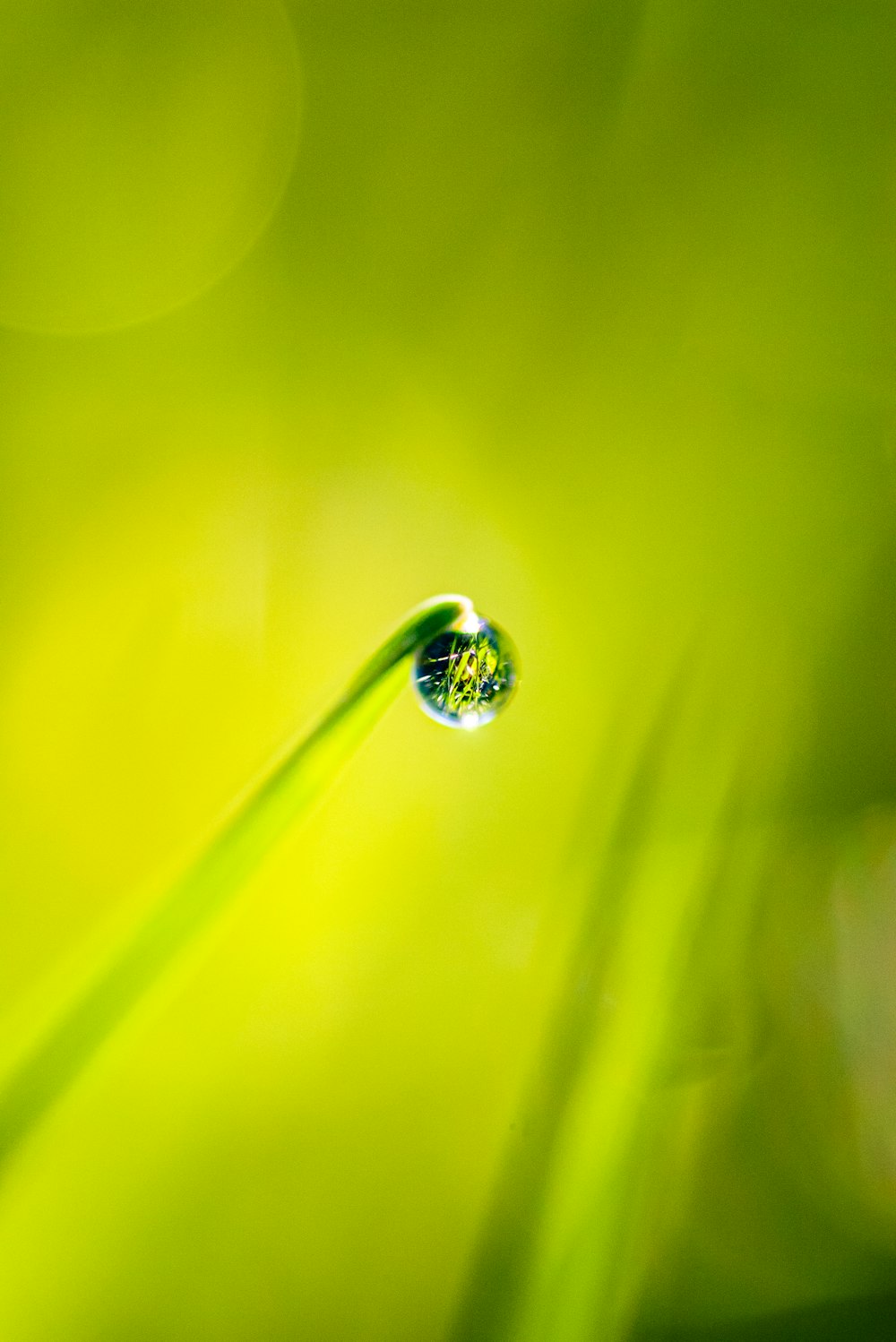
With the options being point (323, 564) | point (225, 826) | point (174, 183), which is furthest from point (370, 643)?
point (174, 183)

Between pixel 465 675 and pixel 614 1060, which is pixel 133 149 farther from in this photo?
pixel 614 1060

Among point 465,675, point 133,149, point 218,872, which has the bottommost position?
point 218,872

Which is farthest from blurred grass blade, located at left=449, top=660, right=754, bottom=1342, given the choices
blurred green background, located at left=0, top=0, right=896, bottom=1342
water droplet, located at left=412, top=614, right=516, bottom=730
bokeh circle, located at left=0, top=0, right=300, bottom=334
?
bokeh circle, located at left=0, top=0, right=300, bottom=334

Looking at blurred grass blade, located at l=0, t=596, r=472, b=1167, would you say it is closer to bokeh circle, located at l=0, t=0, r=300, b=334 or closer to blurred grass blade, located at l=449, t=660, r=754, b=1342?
blurred grass blade, located at l=449, t=660, r=754, b=1342

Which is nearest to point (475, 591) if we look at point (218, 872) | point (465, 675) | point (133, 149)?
point (465, 675)

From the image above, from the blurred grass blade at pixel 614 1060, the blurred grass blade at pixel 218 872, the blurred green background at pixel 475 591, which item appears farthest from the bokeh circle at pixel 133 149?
the blurred grass blade at pixel 614 1060

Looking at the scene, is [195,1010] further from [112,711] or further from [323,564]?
[323,564]
